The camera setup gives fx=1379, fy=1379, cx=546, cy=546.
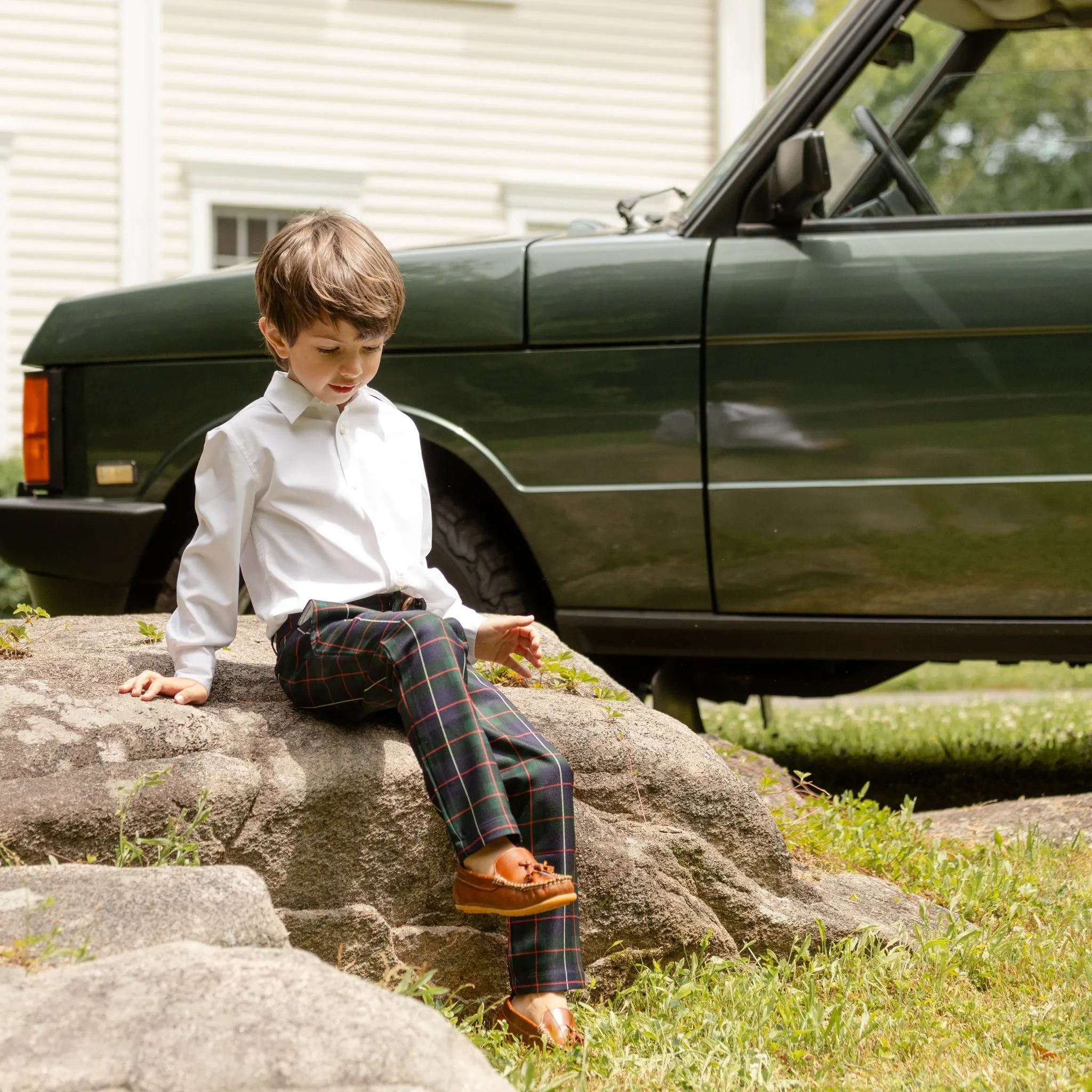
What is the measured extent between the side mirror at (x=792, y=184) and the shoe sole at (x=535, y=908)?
6.71 ft

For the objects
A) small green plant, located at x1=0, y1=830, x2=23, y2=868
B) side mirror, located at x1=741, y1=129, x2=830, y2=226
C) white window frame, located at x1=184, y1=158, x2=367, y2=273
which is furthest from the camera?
white window frame, located at x1=184, y1=158, x2=367, y2=273

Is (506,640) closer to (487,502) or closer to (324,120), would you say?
(487,502)

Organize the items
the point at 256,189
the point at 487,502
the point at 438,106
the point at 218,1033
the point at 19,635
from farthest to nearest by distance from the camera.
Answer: the point at 438,106
the point at 256,189
the point at 487,502
the point at 19,635
the point at 218,1033

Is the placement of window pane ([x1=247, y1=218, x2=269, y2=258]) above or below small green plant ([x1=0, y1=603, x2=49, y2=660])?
above

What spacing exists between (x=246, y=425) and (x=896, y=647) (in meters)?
1.94

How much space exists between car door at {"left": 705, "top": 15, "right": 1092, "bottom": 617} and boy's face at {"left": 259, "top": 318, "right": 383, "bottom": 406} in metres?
1.33

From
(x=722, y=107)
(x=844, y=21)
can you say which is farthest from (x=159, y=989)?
(x=722, y=107)

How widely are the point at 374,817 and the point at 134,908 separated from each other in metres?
0.57

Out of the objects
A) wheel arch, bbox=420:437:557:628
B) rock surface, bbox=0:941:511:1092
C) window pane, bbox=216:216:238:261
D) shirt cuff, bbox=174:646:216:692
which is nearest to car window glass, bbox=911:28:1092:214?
wheel arch, bbox=420:437:557:628

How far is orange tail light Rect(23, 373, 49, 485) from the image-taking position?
410 centimetres

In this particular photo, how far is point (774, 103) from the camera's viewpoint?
3.93 m

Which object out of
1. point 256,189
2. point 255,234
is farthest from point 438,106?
point 255,234

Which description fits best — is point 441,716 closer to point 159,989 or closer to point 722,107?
point 159,989

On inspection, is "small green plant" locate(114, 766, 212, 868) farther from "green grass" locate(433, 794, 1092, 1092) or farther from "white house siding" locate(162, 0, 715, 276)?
"white house siding" locate(162, 0, 715, 276)
